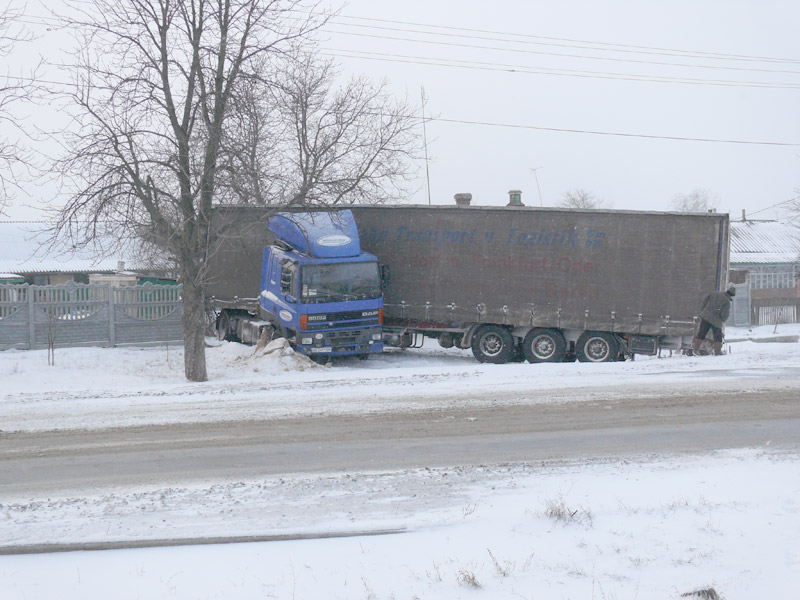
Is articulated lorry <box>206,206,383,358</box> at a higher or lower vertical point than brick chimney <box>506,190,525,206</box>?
lower

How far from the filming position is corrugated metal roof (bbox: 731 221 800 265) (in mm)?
49750

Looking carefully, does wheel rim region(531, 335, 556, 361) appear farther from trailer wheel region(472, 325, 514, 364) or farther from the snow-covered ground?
the snow-covered ground

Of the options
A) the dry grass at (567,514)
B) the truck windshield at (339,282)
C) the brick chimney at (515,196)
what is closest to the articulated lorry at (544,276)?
the truck windshield at (339,282)

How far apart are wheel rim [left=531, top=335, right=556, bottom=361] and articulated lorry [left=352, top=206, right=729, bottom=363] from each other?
1.0 inches

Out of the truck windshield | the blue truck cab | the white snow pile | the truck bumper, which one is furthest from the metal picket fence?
the truck windshield

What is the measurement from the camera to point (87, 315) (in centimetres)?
2162

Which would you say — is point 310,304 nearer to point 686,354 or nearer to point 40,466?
point 686,354

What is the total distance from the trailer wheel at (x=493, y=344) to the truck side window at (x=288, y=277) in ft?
15.8

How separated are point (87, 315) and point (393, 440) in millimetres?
15016

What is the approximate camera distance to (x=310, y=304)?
18.5 metres

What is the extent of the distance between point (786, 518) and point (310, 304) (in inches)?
526

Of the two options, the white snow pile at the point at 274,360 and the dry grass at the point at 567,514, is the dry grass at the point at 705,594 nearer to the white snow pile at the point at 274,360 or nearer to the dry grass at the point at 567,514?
the dry grass at the point at 567,514

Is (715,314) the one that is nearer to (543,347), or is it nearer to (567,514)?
(543,347)

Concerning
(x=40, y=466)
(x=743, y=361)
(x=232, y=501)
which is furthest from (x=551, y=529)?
(x=743, y=361)
